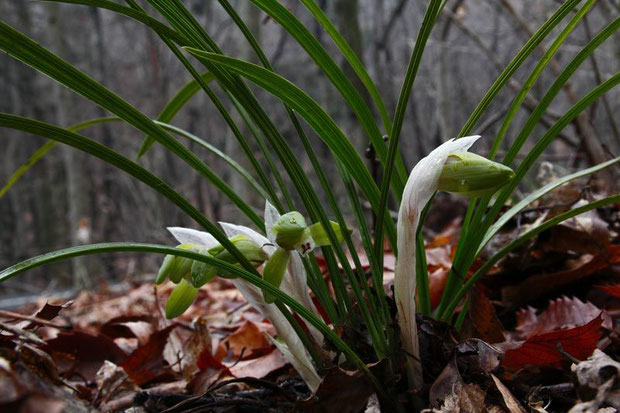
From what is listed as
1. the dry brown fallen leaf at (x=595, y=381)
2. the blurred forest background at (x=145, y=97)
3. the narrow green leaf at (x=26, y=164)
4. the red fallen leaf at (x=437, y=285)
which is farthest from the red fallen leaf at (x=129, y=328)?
the blurred forest background at (x=145, y=97)

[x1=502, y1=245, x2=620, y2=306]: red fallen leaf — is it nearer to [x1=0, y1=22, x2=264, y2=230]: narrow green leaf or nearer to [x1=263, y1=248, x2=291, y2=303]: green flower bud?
[x1=263, y1=248, x2=291, y2=303]: green flower bud

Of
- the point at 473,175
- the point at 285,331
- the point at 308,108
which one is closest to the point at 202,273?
the point at 285,331

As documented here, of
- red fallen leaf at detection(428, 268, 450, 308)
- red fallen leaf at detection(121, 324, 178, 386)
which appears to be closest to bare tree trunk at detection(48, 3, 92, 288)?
red fallen leaf at detection(121, 324, 178, 386)

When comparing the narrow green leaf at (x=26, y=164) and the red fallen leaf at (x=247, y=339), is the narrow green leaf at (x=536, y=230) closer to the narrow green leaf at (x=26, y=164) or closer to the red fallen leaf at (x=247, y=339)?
the red fallen leaf at (x=247, y=339)

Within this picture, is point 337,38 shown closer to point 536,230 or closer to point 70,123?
point 536,230

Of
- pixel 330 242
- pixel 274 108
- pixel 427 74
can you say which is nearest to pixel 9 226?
pixel 274 108

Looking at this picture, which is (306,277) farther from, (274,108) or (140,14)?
(274,108)

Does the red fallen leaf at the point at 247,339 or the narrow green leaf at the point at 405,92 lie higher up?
the narrow green leaf at the point at 405,92
